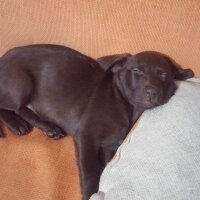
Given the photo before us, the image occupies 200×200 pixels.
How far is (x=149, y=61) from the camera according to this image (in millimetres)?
1610

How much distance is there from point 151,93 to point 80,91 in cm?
32

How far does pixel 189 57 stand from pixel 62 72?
55 centimetres

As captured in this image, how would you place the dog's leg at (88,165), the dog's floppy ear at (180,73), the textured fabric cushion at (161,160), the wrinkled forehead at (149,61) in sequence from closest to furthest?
the textured fabric cushion at (161,160)
the dog's leg at (88,165)
the wrinkled forehead at (149,61)
the dog's floppy ear at (180,73)

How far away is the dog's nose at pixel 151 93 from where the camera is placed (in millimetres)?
1539

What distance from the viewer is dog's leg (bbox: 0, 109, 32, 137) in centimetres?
167

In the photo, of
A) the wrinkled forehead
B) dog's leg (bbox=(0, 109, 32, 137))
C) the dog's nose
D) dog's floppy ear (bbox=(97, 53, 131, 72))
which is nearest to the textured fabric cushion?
the dog's nose

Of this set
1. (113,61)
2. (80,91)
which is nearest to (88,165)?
(80,91)

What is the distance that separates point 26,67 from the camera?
1.73 m

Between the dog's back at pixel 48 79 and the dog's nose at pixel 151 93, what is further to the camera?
the dog's back at pixel 48 79

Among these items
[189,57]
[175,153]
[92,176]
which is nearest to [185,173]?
[175,153]

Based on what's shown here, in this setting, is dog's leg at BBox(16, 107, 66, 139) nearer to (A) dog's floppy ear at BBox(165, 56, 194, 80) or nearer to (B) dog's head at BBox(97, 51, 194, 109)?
(B) dog's head at BBox(97, 51, 194, 109)

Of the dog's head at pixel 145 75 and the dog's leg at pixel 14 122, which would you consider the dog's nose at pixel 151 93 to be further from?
the dog's leg at pixel 14 122

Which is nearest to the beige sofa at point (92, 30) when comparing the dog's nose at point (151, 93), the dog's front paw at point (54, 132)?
the dog's front paw at point (54, 132)

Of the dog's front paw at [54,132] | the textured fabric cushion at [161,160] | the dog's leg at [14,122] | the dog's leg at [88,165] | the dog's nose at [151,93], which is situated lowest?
the dog's leg at [88,165]
